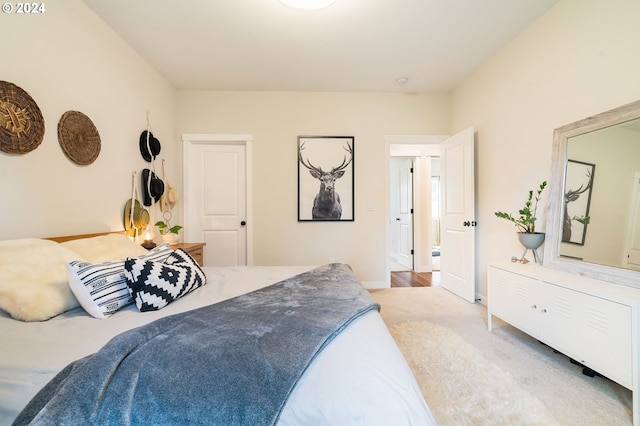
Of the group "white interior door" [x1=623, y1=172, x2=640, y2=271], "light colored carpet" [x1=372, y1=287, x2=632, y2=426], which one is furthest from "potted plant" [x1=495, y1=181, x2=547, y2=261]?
"light colored carpet" [x1=372, y1=287, x2=632, y2=426]

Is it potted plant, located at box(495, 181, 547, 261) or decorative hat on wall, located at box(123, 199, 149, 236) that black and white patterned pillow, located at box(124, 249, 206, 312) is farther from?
potted plant, located at box(495, 181, 547, 261)

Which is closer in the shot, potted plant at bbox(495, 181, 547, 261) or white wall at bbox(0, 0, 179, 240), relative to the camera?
white wall at bbox(0, 0, 179, 240)

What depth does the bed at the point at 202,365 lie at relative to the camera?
0.62 m

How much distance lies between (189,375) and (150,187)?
2664 millimetres

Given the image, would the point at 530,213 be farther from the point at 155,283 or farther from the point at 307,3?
the point at 155,283

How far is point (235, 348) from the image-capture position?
2.52ft

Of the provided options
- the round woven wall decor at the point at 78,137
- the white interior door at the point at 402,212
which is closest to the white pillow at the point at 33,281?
the round woven wall decor at the point at 78,137

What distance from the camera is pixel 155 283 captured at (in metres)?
1.23

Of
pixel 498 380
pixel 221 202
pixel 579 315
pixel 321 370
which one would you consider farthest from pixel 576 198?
pixel 221 202

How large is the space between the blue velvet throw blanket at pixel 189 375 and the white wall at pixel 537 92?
2438 millimetres

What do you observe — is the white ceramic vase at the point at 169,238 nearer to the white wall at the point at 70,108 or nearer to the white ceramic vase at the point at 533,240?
the white wall at the point at 70,108

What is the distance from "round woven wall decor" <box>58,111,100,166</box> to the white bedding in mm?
1298

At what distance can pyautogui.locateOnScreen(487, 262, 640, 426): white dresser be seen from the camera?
4.21ft

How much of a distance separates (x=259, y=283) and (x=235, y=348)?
890 mm
